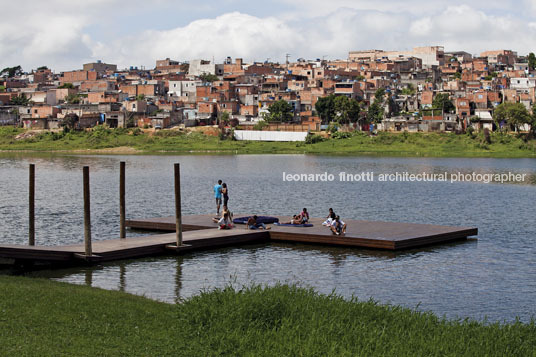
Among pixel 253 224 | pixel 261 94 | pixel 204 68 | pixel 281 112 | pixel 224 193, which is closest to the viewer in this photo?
pixel 253 224

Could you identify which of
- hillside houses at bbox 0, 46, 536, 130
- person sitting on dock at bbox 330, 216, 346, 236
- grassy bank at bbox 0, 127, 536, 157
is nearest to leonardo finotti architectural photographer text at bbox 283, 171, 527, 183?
grassy bank at bbox 0, 127, 536, 157

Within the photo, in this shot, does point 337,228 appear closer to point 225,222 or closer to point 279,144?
point 225,222

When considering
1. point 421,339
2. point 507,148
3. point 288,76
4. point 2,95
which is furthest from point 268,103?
point 421,339

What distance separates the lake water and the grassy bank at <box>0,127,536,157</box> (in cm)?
1184

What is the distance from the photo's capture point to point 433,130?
96.1m

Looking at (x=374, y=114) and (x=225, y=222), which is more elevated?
(x=374, y=114)

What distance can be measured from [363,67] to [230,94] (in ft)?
147

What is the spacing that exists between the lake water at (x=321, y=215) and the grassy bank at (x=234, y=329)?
140 inches

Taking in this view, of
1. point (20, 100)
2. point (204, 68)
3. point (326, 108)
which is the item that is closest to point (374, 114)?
point (326, 108)

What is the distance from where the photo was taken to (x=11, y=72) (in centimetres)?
18925

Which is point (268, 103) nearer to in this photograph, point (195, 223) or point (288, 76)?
point (288, 76)

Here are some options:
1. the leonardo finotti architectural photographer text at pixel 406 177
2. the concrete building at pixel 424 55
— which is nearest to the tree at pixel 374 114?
the leonardo finotti architectural photographer text at pixel 406 177

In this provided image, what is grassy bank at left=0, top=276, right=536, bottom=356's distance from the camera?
37.4 ft

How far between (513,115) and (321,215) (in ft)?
201
